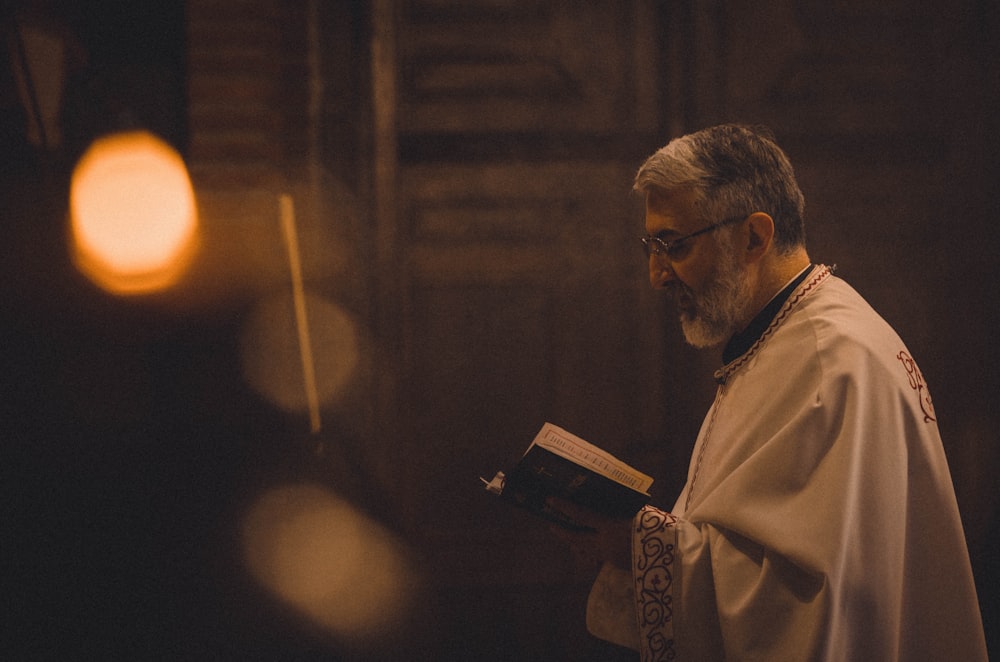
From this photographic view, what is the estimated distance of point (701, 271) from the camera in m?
1.69

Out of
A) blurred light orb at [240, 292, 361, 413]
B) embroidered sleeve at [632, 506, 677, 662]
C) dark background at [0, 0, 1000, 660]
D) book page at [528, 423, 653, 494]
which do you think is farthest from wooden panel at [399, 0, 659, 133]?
embroidered sleeve at [632, 506, 677, 662]

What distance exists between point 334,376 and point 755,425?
5.70ft

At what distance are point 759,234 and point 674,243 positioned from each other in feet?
0.65

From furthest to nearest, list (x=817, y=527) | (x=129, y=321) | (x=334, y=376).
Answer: (x=334, y=376) < (x=129, y=321) < (x=817, y=527)

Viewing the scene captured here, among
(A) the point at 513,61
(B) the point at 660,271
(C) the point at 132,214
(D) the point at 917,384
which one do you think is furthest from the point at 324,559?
(A) the point at 513,61

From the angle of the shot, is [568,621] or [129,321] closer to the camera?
[129,321]

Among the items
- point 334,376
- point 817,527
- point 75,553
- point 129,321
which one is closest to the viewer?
point 817,527

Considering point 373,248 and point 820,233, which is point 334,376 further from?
point 820,233

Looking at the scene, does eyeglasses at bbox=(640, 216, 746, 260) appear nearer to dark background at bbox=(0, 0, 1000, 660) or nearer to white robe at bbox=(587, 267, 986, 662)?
white robe at bbox=(587, 267, 986, 662)

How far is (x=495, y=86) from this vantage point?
2.80 meters

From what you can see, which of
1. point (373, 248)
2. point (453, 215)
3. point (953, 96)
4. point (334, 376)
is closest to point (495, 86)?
point (453, 215)

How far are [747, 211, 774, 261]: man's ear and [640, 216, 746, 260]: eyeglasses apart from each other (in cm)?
3

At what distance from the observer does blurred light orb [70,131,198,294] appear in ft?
6.97

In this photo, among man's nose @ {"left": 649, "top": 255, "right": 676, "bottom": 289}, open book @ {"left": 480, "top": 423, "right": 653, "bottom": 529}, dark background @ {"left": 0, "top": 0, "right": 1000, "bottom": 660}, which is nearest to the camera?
open book @ {"left": 480, "top": 423, "right": 653, "bottom": 529}
